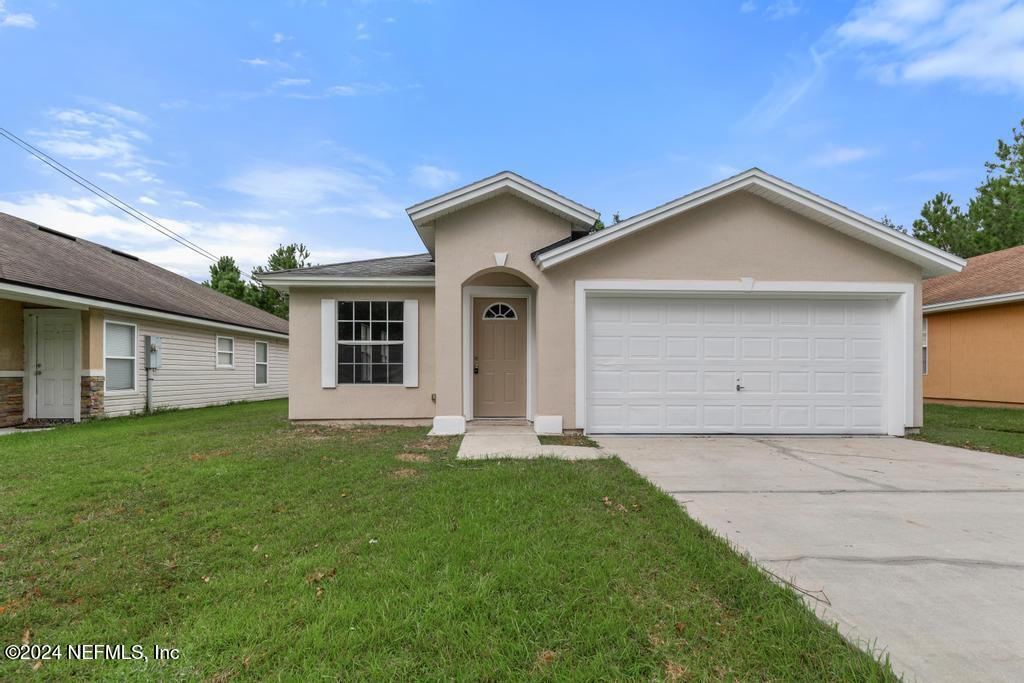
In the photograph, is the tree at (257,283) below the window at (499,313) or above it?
above

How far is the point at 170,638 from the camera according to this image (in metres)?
2.23

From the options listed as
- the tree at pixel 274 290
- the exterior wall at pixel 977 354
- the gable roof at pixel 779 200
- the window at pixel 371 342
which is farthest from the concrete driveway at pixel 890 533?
the tree at pixel 274 290

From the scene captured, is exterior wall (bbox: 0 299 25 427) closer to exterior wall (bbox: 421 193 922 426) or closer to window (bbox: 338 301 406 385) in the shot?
window (bbox: 338 301 406 385)

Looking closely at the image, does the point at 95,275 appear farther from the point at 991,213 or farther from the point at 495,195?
the point at 991,213

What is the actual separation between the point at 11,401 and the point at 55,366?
0.99m

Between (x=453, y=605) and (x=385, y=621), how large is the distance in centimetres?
35

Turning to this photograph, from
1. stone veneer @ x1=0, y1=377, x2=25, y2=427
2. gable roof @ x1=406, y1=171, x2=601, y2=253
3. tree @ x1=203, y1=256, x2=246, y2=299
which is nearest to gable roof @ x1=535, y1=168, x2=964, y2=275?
gable roof @ x1=406, y1=171, x2=601, y2=253

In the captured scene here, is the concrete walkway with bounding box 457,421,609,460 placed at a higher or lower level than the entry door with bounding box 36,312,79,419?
lower

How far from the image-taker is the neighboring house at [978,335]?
37.4 feet

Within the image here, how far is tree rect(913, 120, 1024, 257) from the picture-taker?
21.9 meters

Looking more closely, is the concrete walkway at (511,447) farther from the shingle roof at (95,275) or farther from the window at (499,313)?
the shingle roof at (95,275)

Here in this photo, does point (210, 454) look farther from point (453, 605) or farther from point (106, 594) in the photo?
point (453, 605)

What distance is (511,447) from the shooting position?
6.41 meters

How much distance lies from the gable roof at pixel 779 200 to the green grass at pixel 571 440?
2.75 m
